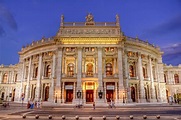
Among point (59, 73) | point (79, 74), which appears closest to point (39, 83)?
point (59, 73)

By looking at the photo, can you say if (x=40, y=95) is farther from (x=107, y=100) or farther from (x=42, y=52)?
(x=107, y=100)

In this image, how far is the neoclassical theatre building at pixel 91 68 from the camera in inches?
1521

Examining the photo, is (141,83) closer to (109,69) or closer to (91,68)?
(109,69)

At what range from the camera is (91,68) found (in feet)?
136

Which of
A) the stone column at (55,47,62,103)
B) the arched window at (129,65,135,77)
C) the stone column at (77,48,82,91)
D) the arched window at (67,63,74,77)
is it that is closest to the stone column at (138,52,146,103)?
the arched window at (129,65,135,77)

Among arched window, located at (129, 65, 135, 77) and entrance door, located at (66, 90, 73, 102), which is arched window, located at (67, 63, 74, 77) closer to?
entrance door, located at (66, 90, 73, 102)

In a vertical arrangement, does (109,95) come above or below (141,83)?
below

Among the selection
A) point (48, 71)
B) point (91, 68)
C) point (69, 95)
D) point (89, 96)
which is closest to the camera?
point (89, 96)

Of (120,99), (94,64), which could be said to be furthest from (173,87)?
(94,64)

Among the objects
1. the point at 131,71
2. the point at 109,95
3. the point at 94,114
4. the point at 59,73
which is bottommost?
the point at 94,114

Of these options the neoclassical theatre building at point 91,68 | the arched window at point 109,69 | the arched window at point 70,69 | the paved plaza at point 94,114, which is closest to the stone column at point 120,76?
the neoclassical theatre building at point 91,68

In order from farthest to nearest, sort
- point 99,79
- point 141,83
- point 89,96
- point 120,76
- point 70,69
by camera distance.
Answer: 1. point 141,83
2. point 70,69
3. point 89,96
4. point 120,76
5. point 99,79

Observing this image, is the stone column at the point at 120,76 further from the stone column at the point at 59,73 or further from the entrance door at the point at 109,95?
the stone column at the point at 59,73

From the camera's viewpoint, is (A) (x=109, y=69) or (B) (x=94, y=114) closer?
(B) (x=94, y=114)
